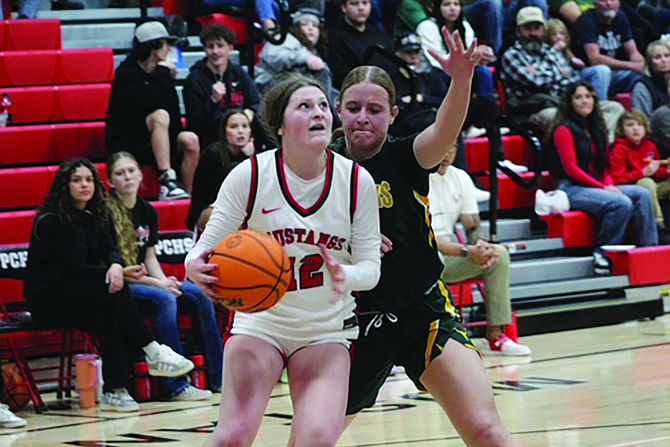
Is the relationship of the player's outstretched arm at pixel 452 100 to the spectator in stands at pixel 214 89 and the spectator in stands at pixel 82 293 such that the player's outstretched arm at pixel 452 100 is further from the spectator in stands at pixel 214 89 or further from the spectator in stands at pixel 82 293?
the spectator in stands at pixel 214 89

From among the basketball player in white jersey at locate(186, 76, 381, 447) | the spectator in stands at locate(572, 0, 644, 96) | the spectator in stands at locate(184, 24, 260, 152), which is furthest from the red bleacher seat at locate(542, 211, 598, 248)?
the basketball player in white jersey at locate(186, 76, 381, 447)

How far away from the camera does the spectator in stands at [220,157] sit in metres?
8.55

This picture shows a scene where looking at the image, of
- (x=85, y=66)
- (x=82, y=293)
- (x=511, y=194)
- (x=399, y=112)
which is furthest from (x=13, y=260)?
(x=511, y=194)

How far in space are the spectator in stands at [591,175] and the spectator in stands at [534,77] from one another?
2.77ft

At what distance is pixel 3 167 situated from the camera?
9.51 meters

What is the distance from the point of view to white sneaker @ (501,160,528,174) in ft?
36.4

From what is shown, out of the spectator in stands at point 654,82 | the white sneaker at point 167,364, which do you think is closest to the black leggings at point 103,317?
the white sneaker at point 167,364

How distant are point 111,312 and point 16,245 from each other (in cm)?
97

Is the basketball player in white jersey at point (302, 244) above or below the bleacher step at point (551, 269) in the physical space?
above

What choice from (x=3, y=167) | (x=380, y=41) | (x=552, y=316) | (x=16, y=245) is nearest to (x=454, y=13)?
(x=380, y=41)

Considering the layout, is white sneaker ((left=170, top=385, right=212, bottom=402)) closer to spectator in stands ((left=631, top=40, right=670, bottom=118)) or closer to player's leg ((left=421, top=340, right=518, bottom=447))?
player's leg ((left=421, top=340, right=518, bottom=447))

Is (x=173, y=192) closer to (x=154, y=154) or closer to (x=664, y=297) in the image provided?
(x=154, y=154)

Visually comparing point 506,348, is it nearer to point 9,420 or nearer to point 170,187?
point 170,187

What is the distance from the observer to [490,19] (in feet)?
41.5
